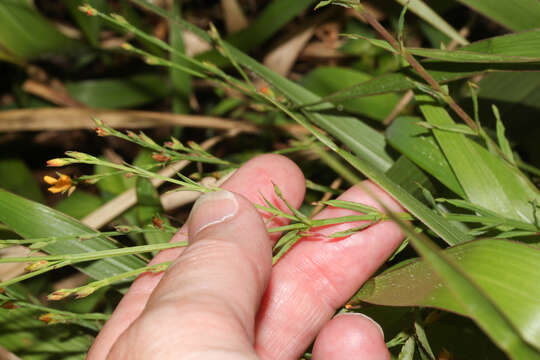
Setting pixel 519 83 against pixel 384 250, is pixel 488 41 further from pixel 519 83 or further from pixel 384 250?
pixel 384 250

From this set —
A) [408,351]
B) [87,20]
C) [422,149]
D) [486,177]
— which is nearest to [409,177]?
[422,149]

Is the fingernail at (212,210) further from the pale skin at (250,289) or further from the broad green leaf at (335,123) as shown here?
the broad green leaf at (335,123)

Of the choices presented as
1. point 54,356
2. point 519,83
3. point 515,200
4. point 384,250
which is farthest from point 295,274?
point 519,83

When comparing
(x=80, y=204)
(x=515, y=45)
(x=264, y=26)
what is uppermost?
(x=264, y=26)

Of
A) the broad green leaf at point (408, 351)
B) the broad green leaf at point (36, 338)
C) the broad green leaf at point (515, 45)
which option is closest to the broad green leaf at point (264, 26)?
the broad green leaf at point (515, 45)

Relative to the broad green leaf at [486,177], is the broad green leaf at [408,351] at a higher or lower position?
lower

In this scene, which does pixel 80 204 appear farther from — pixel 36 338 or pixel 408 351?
pixel 408 351
